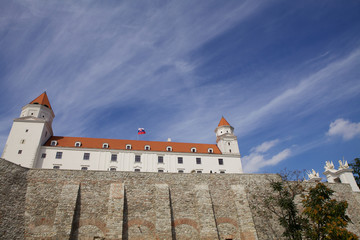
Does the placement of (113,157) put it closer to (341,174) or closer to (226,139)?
(226,139)

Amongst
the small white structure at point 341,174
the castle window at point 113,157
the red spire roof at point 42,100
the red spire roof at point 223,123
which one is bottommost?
the small white structure at point 341,174

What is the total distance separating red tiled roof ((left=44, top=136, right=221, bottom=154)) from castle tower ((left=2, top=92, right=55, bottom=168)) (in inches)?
90.7

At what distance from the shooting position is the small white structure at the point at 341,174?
28.2 m

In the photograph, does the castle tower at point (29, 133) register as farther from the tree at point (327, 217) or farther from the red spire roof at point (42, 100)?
the tree at point (327, 217)

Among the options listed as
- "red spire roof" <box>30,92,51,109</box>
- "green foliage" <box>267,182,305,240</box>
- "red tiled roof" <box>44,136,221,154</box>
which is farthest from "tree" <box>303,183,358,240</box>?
"red spire roof" <box>30,92,51,109</box>

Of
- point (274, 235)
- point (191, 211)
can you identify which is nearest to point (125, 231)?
point (191, 211)

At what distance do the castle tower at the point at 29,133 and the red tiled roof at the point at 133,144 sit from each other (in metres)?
2.30

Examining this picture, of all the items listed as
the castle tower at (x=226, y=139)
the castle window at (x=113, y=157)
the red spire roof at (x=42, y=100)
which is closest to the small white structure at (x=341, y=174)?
the castle tower at (x=226, y=139)

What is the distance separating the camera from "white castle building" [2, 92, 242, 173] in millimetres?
35375

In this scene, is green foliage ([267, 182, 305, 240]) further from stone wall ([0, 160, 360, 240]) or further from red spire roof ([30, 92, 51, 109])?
red spire roof ([30, 92, 51, 109])

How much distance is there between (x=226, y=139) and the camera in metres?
44.5

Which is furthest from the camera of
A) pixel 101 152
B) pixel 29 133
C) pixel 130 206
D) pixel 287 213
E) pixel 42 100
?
pixel 42 100

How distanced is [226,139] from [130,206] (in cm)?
2754

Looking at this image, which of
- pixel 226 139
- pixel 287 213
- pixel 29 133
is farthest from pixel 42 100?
pixel 287 213
